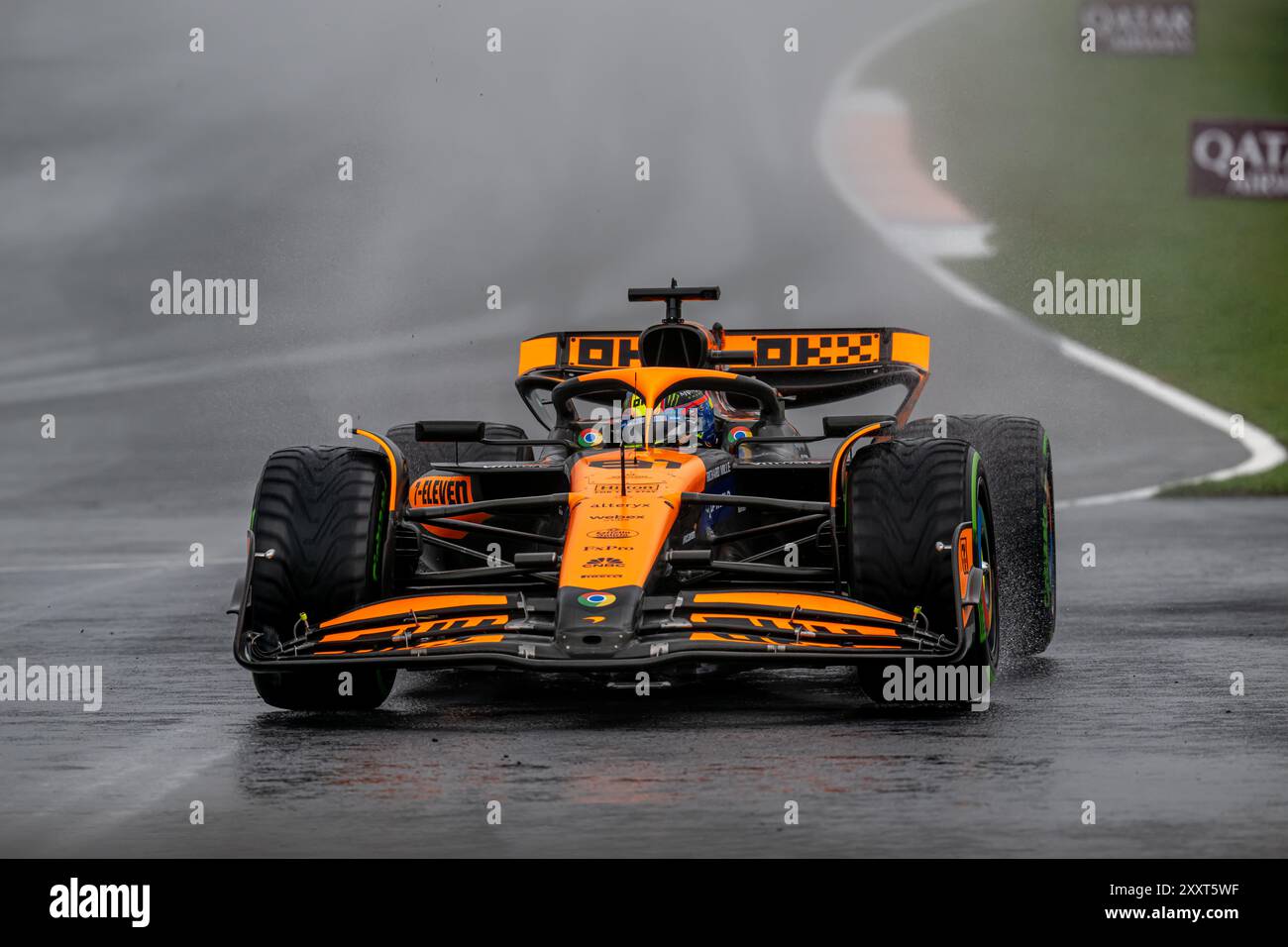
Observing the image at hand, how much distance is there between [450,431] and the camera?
431 inches

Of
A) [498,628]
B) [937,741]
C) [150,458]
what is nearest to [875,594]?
[937,741]

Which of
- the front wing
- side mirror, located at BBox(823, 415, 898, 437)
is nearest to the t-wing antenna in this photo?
side mirror, located at BBox(823, 415, 898, 437)

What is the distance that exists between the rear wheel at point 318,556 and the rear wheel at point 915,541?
2.18 meters

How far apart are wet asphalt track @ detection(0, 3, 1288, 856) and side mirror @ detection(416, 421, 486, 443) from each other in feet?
4.16

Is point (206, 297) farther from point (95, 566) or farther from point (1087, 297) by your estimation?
point (95, 566)

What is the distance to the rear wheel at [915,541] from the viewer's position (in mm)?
9398

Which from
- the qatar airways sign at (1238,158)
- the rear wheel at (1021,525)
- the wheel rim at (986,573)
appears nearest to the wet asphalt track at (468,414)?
the rear wheel at (1021,525)

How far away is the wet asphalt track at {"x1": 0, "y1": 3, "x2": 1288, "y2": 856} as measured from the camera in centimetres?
761

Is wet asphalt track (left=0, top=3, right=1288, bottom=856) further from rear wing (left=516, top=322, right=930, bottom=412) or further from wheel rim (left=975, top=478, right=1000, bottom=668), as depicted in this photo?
rear wing (left=516, top=322, right=930, bottom=412)

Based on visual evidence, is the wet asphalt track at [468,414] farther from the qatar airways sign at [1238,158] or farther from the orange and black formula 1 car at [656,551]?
the qatar airways sign at [1238,158]
